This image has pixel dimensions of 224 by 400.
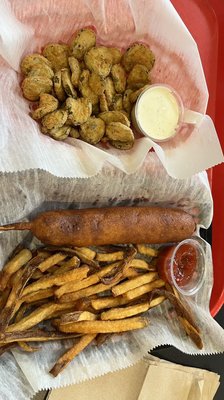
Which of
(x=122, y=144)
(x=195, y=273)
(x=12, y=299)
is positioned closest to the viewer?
(x=12, y=299)

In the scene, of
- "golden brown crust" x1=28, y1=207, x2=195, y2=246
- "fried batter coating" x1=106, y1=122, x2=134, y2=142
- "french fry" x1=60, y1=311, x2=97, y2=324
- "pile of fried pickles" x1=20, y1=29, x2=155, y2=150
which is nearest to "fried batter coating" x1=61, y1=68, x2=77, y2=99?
"pile of fried pickles" x1=20, y1=29, x2=155, y2=150

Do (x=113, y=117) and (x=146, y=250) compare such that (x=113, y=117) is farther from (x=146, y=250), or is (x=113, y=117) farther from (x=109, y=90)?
(x=146, y=250)

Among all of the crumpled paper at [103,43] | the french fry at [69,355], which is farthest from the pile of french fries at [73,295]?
the crumpled paper at [103,43]

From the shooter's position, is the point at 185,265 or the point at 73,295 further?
the point at 185,265

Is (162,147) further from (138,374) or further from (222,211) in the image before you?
(138,374)

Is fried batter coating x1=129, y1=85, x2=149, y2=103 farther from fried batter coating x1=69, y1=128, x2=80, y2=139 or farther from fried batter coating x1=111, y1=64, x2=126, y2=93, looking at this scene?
fried batter coating x1=69, y1=128, x2=80, y2=139

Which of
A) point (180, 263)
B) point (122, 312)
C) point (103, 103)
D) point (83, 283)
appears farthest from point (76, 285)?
A: point (103, 103)
